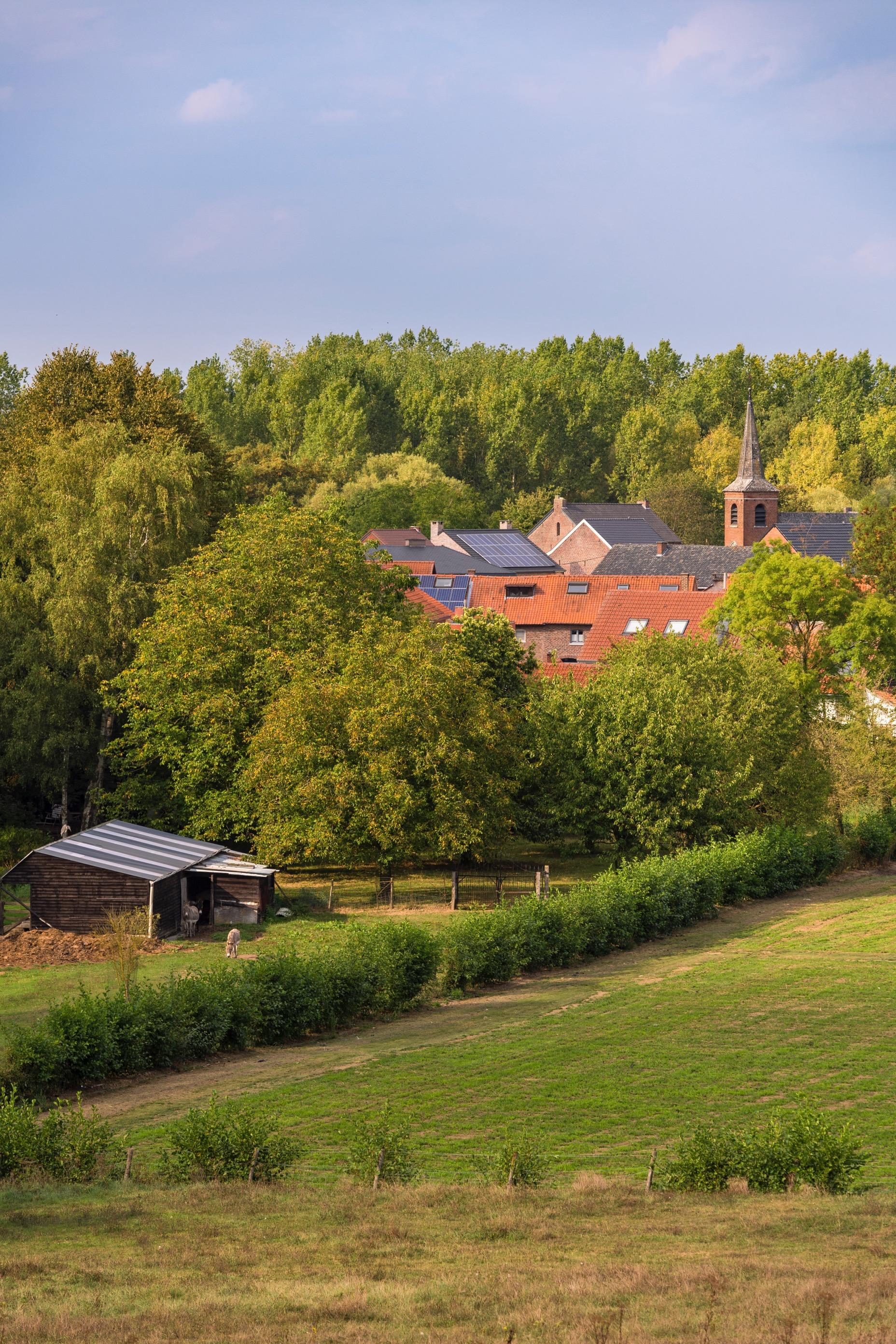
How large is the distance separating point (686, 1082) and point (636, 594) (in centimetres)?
6059

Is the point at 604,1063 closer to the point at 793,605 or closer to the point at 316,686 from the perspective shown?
the point at 316,686

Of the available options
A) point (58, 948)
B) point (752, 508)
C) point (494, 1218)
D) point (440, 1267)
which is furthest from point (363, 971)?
point (752, 508)

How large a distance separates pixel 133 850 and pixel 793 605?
3434 centimetres

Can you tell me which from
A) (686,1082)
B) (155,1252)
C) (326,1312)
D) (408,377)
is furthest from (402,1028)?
(408,377)

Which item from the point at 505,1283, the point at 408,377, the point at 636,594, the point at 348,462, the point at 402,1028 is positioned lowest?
the point at 402,1028

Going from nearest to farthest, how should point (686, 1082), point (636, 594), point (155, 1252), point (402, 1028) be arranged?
point (155, 1252) → point (686, 1082) → point (402, 1028) → point (636, 594)

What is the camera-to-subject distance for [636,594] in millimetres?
84375

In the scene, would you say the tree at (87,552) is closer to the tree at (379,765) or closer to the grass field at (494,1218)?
the tree at (379,765)

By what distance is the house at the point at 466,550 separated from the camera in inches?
4070

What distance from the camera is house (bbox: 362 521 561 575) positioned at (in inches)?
4070

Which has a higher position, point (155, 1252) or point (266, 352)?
point (266, 352)

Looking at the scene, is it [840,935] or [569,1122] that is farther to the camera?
[840,935]

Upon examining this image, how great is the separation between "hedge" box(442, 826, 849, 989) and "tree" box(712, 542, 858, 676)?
478 inches

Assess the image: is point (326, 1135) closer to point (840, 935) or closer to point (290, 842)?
point (290, 842)
